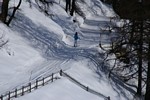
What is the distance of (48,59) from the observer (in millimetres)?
30312

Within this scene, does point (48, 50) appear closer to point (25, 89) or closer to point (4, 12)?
point (4, 12)

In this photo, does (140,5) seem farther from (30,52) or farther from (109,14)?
(109,14)

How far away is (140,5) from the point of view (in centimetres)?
2589

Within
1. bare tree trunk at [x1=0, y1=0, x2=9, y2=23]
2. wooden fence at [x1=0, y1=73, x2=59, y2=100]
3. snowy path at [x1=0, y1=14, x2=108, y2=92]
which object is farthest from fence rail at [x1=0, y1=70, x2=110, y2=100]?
bare tree trunk at [x1=0, y1=0, x2=9, y2=23]

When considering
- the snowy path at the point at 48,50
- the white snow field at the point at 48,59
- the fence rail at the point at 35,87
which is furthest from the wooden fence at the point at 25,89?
the snowy path at the point at 48,50

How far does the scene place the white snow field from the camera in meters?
22.8

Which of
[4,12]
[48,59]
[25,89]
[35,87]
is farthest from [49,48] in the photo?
[25,89]

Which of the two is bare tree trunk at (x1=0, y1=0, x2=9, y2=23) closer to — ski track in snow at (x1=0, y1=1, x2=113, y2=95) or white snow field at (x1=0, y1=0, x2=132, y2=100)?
white snow field at (x1=0, y1=0, x2=132, y2=100)

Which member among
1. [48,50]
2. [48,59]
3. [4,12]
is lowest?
[48,59]

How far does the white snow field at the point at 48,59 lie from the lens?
22812mm

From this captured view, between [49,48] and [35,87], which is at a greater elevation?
[49,48]

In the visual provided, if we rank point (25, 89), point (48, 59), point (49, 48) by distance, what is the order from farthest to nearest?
point (49, 48)
point (48, 59)
point (25, 89)

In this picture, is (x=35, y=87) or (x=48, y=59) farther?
(x=48, y=59)

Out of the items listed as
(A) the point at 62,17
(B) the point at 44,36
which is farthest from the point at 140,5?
(A) the point at 62,17
